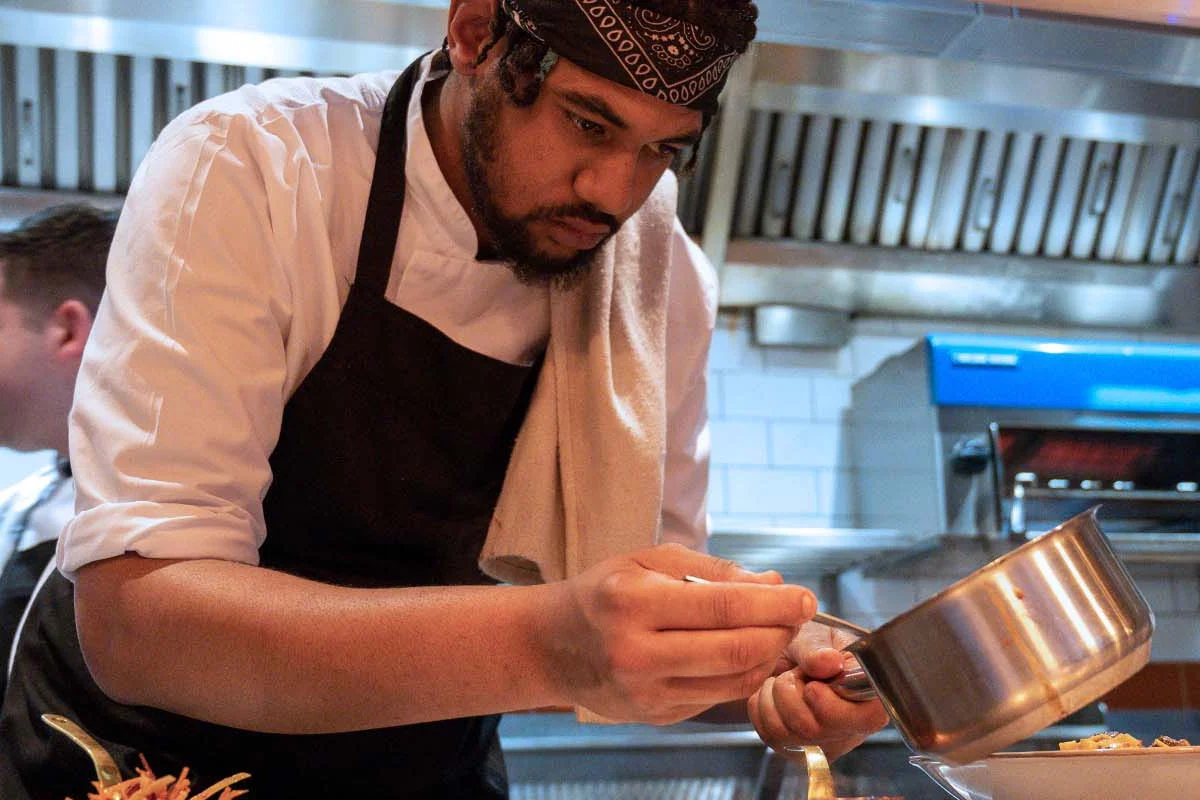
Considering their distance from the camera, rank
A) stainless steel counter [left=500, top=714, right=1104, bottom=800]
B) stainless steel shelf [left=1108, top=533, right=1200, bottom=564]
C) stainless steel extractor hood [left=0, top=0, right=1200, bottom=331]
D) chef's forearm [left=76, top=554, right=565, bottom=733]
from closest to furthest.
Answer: chef's forearm [left=76, top=554, right=565, bottom=733], stainless steel extractor hood [left=0, top=0, right=1200, bottom=331], stainless steel counter [left=500, top=714, right=1104, bottom=800], stainless steel shelf [left=1108, top=533, right=1200, bottom=564]

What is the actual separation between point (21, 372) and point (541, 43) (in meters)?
1.12

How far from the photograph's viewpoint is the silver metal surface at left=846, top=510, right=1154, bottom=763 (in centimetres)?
70

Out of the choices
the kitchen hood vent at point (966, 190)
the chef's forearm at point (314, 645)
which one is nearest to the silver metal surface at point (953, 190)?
the kitchen hood vent at point (966, 190)

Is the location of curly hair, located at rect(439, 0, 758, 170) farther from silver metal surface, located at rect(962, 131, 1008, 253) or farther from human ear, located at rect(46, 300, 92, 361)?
silver metal surface, located at rect(962, 131, 1008, 253)

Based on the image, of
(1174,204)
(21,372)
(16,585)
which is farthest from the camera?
(1174,204)

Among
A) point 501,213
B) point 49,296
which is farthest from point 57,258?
point 501,213

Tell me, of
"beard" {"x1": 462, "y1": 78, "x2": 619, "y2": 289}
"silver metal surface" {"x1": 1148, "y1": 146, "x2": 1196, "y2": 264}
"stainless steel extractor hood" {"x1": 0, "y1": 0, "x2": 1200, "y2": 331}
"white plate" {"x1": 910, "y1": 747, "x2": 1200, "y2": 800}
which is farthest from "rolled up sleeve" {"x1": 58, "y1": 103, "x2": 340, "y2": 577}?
"silver metal surface" {"x1": 1148, "y1": 146, "x2": 1196, "y2": 264}

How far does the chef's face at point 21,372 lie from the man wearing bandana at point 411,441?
0.64 m

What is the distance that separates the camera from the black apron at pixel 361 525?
1148mm

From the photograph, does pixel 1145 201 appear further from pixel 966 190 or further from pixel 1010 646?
pixel 1010 646

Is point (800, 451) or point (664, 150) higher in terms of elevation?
point (664, 150)

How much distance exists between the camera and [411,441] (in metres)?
1.26

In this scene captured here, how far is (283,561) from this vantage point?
124 cm

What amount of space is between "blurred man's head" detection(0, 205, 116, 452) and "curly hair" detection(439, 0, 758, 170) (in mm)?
930
